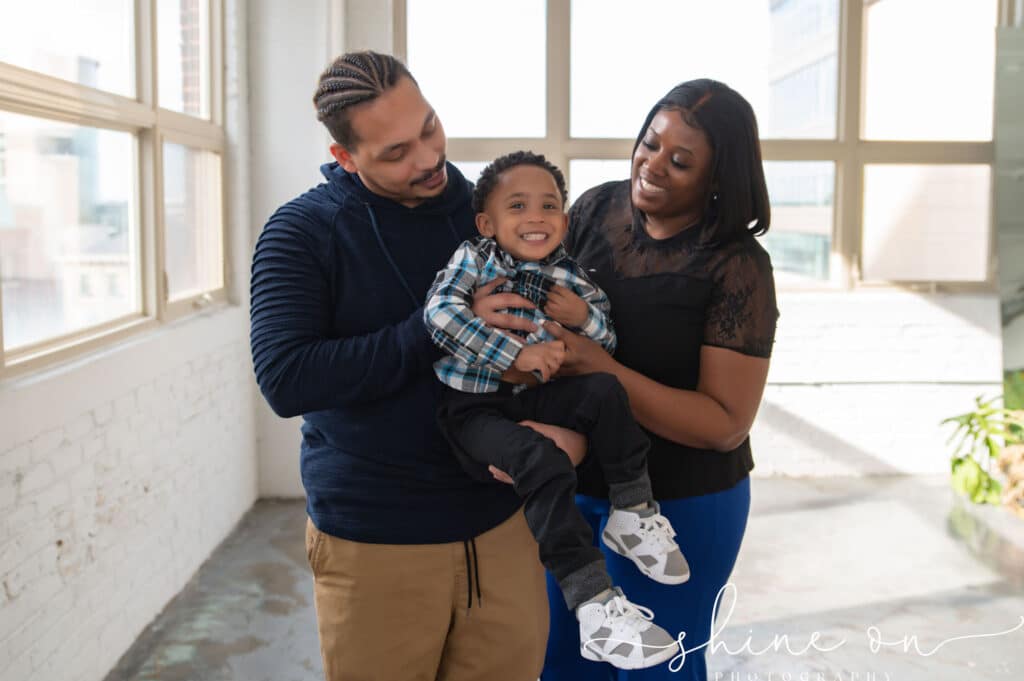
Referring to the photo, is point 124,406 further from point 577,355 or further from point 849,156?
point 849,156

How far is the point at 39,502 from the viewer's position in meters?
2.65

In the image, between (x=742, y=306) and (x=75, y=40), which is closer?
(x=742, y=306)

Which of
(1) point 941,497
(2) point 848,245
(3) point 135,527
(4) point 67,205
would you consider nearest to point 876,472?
(1) point 941,497

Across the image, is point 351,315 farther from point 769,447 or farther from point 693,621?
point 769,447

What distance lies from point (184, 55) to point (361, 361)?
10.4 ft

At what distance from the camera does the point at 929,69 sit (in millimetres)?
5551

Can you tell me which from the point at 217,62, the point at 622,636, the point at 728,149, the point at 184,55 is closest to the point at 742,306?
the point at 728,149

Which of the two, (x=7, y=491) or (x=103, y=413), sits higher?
(x=103, y=413)

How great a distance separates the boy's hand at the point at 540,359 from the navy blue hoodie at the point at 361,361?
0.15 meters

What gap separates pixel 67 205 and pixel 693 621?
2.23 meters

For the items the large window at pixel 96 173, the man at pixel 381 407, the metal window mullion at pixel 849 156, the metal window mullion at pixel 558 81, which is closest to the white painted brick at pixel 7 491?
the large window at pixel 96 173

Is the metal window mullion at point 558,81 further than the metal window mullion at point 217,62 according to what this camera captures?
Yes

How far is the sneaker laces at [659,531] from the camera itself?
170cm

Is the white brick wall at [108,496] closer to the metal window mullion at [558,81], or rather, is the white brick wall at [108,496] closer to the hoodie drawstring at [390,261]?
the hoodie drawstring at [390,261]
